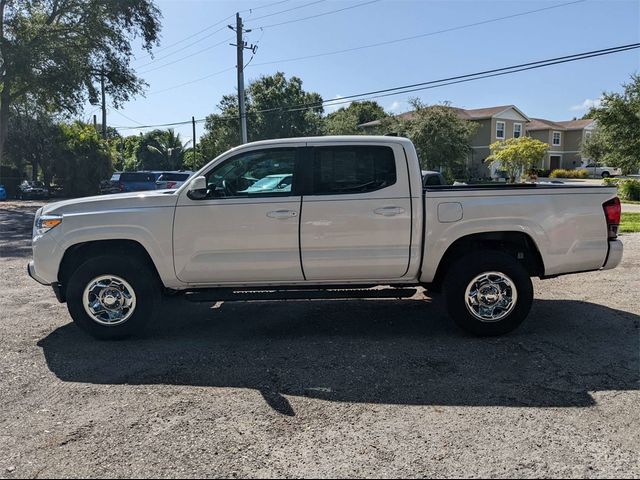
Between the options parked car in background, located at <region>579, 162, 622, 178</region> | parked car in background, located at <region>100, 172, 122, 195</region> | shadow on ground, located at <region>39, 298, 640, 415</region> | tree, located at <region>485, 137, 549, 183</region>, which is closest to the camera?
shadow on ground, located at <region>39, 298, 640, 415</region>

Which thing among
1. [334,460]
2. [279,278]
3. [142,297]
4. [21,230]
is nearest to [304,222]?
[279,278]

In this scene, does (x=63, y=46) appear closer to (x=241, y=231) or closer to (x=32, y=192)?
(x=32, y=192)

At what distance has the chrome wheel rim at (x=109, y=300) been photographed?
17.0 ft

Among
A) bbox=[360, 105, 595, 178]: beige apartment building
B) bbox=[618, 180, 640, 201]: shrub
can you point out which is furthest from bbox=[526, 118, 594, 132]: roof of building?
bbox=[618, 180, 640, 201]: shrub

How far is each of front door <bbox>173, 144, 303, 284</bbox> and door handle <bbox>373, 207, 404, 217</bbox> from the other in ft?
2.53

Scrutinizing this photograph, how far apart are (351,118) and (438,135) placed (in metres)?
14.6

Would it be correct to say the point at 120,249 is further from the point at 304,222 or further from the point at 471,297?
the point at 471,297

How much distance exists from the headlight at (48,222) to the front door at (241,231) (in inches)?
46.4

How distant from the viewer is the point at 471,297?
5.16 meters

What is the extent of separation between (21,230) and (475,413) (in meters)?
15.6

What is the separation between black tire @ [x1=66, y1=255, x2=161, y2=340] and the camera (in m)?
5.14

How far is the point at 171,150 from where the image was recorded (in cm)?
6388

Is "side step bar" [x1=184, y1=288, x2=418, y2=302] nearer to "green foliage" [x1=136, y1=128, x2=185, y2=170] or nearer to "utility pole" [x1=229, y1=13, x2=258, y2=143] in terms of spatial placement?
"utility pole" [x1=229, y1=13, x2=258, y2=143]

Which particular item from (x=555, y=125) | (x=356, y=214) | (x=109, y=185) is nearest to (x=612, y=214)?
(x=356, y=214)
